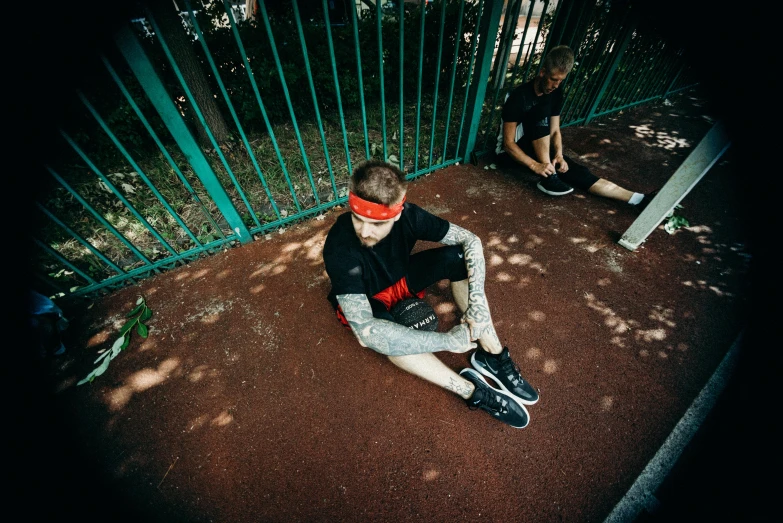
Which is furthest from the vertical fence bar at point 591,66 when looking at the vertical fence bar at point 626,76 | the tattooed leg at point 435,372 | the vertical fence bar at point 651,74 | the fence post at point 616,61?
the tattooed leg at point 435,372

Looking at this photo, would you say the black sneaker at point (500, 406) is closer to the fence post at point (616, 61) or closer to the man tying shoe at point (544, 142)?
the man tying shoe at point (544, 142)

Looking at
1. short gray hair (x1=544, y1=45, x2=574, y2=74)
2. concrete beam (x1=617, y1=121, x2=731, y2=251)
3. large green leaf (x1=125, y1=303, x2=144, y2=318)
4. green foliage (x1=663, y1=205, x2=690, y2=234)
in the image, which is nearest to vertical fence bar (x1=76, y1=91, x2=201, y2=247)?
large green leaf (x1=125, y1=303, x2=144, y2=318)

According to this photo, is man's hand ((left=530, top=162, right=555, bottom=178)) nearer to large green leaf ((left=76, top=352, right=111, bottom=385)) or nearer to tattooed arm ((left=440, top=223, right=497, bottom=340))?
tattooed arm ((left=440, top=223, right=497, bottom=340))

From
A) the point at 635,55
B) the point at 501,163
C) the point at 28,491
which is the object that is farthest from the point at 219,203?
the point at 635,55

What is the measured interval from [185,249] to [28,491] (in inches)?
108

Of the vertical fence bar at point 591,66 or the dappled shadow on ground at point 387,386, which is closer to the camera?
the dappled shadow on ground at point 387,386

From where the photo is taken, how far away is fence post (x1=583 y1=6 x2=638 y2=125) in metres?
4.29

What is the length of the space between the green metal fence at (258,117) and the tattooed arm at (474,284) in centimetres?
181

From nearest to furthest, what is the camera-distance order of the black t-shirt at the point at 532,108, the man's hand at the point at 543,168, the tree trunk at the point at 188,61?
the black t-shirt at the point at 532,108
the man's hand at the point at 543,168
the tree trunk at the point at 188,61

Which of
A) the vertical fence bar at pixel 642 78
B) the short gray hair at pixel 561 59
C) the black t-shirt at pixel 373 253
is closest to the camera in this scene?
the black t-shirt at pixel 373 253

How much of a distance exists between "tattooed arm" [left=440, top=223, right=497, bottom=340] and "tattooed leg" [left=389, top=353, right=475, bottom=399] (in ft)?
1.13

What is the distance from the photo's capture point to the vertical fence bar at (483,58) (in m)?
3.12

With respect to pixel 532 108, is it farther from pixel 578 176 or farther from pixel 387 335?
pixel 387 335

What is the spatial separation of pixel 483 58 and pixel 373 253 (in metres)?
3.10
